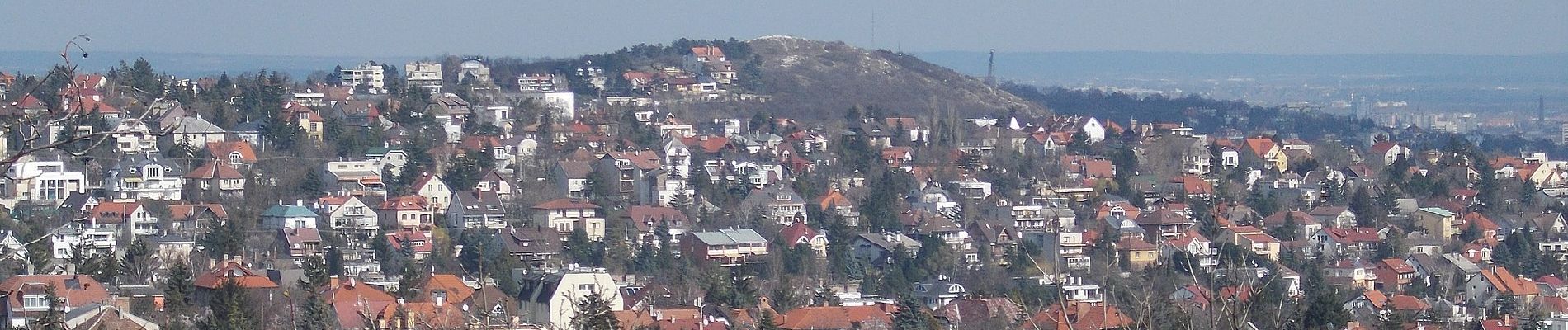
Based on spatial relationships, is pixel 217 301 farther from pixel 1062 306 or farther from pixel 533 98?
pixel 533 98

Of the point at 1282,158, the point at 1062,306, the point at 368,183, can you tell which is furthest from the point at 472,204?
the point at 1062,306

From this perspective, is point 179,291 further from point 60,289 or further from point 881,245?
point 881,245

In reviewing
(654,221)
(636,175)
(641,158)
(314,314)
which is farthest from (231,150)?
(314,314)

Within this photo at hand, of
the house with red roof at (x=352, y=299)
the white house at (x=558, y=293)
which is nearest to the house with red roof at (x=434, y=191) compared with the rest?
the house with red roof at (x=352, y=299)

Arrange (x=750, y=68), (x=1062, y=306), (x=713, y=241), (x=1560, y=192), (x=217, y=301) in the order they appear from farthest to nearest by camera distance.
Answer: (x=750, y=68) < (x=1560, y=192) < (x=713, y=241) < (x=217, y=301) < (x=1062, y=306)

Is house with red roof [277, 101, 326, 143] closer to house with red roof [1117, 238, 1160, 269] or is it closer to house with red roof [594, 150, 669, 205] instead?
house with red roof [594, 150, 669, 205]
